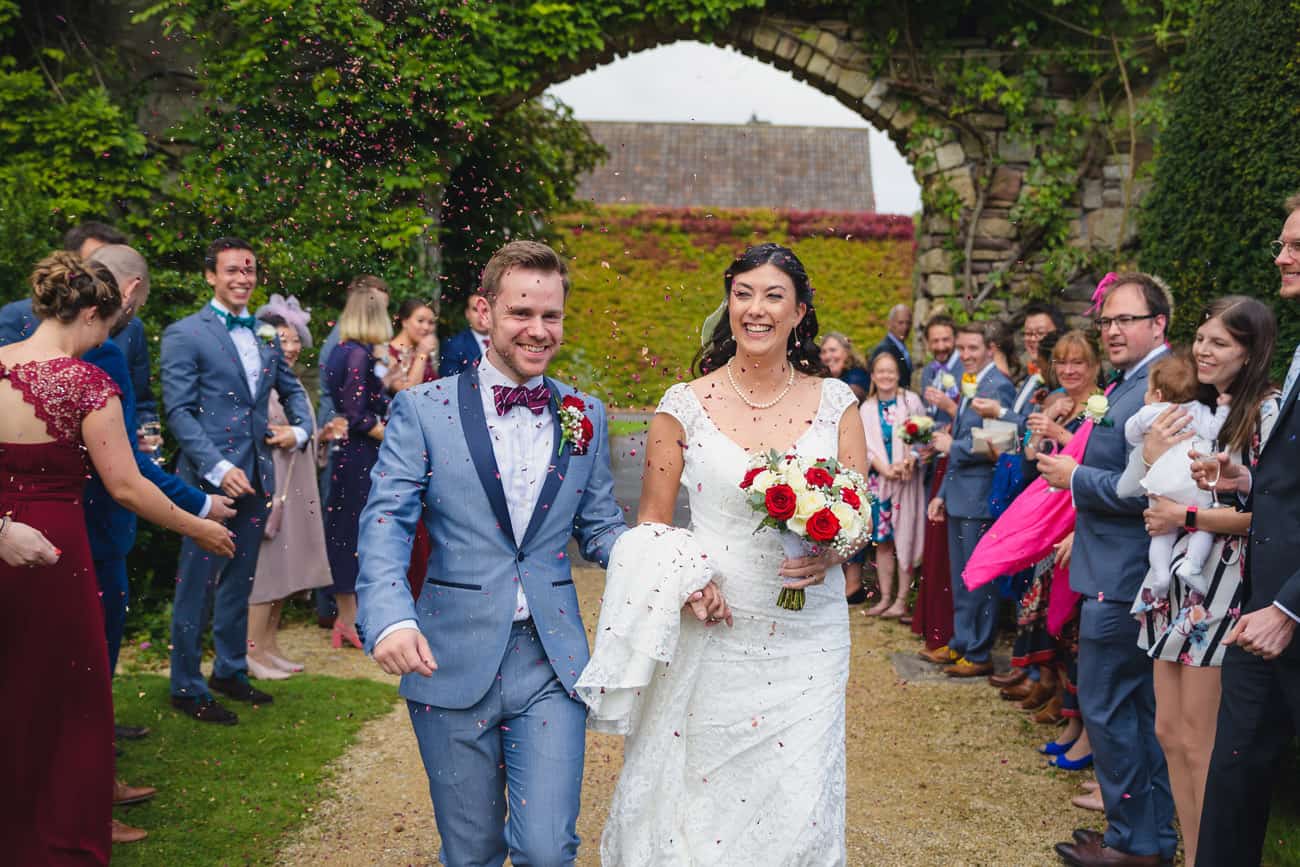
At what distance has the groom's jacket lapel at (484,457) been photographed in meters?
3.06

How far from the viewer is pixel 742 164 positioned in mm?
34156

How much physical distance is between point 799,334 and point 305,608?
237 inches

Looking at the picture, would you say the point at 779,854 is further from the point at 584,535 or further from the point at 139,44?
the point at 139,44

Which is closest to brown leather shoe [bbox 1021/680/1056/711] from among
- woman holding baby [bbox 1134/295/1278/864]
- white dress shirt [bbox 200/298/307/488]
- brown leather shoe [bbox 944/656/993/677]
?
brown leather shoe [bbox 944/656/993/677]

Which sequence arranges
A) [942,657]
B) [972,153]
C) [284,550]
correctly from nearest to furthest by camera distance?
1. [284,550]
2. [942,657]
3. [972,153]

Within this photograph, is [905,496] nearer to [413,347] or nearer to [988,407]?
[988,407]

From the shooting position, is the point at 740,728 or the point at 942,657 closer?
the point at 740,728

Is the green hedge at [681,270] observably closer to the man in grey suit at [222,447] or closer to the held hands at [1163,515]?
the man in grey suit at [222,447]

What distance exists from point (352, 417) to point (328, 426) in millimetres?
249

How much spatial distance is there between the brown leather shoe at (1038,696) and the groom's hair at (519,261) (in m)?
4.64

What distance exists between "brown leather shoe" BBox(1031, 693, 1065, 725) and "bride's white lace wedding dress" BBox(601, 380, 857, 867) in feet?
10.7

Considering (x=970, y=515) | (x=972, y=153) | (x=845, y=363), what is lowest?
(x=970, y=515)

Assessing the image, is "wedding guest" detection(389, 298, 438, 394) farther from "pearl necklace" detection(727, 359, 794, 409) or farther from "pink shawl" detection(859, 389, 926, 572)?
"pearl necklace" detection(727, 359, 794, 409)

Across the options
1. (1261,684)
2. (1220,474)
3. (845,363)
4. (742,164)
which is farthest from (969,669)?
(742,164)
